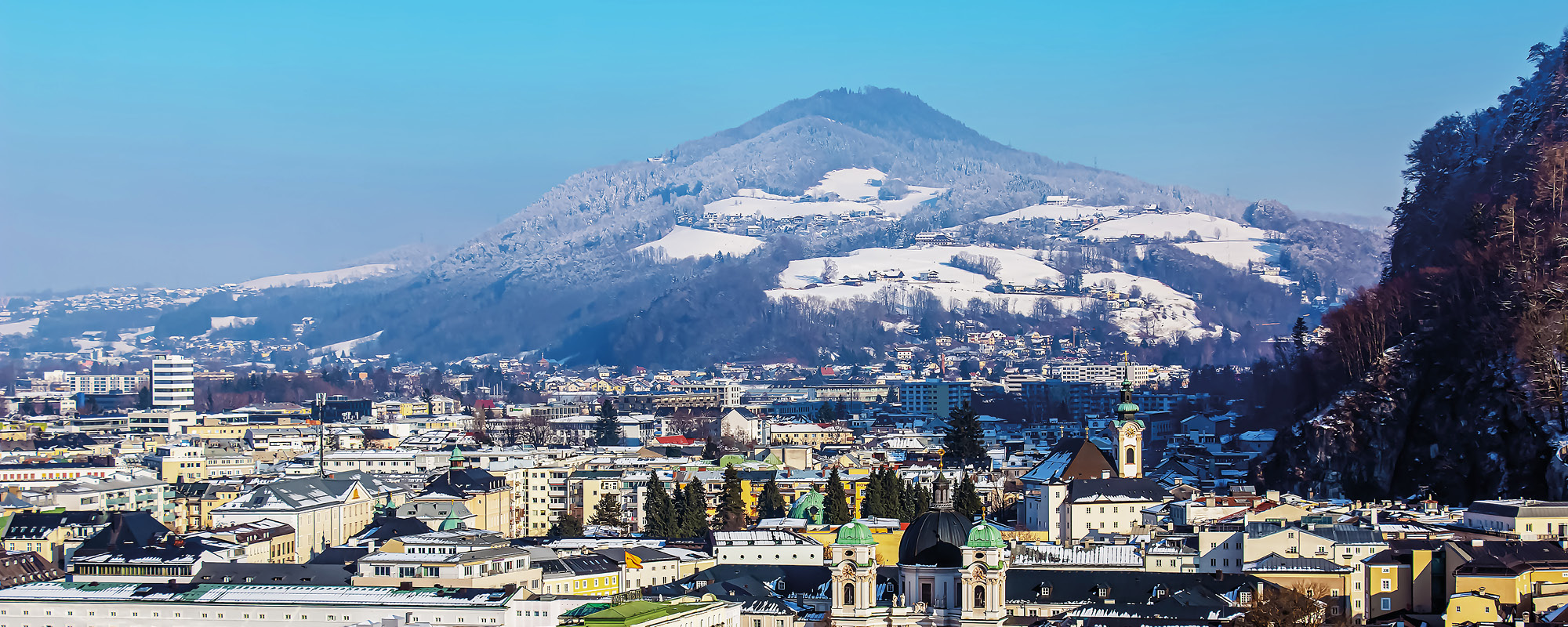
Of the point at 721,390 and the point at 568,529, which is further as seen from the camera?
the point at 721,390

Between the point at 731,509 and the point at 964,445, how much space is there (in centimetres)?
2487

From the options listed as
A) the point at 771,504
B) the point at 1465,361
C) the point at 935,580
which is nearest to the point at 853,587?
the point at 935,580

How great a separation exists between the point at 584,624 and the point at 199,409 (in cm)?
11416

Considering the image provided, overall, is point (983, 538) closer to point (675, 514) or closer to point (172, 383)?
point (675, 514)

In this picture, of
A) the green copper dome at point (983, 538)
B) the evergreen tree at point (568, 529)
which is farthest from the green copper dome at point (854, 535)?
the evergreen tree at point (568, 529)

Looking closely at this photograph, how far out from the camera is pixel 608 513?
84.3 meters

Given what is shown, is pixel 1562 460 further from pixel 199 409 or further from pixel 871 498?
pixel 199 409

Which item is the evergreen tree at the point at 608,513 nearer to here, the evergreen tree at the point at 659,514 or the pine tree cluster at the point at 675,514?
the pine tree cluster at the point at 675,514

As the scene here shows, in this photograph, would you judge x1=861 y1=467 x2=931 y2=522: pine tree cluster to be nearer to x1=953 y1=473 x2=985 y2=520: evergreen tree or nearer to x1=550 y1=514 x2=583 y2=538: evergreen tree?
x1=953 y1=473 x2=985 y2=520: evergreen tree

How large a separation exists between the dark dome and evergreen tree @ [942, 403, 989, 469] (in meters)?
44.5

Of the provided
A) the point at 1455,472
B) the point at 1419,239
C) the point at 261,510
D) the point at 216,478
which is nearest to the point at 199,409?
the point at 216,478

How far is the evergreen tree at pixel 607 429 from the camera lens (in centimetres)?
12912

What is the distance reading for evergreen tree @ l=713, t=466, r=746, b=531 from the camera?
8231 cm

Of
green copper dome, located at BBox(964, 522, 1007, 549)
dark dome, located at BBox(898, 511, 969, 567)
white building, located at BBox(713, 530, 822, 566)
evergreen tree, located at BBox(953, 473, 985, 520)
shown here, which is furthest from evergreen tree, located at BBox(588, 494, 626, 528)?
green copper dome, located at BBox(964, 522, 1007, 549)
